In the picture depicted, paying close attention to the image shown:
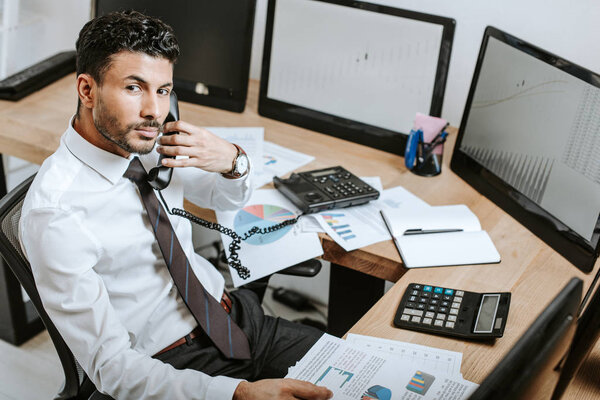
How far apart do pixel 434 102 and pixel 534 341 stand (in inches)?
49.0

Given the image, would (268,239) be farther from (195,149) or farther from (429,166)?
(429,166)

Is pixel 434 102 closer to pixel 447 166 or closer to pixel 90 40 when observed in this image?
pixel 447 166

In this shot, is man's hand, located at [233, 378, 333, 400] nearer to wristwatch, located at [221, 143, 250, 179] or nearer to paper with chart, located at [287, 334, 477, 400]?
paper with chart, located at [287, 334, 477, 400]

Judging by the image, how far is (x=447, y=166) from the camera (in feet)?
6.48

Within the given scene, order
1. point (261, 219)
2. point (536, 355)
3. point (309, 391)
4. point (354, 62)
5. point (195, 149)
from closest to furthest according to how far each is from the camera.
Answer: point (536, 355)
point (309, 391)
point (195, 149)
point (261, 219)
point (354, 62)

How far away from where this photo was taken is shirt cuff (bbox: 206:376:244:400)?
1.16 meters

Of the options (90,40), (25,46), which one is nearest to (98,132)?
(90,40)

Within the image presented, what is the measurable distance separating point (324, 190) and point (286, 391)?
2.37 feet

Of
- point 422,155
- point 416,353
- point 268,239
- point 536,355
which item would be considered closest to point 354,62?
point 422,155

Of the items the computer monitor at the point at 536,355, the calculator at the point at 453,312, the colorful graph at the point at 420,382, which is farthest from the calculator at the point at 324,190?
the computer monitor at the point at 536,355

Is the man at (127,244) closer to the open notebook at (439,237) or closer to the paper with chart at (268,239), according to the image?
the paper with chart at (268,239)

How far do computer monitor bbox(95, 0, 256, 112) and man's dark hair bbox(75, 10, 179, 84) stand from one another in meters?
0.83

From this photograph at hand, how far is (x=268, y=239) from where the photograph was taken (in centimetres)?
162

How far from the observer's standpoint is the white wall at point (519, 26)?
6.35ft
